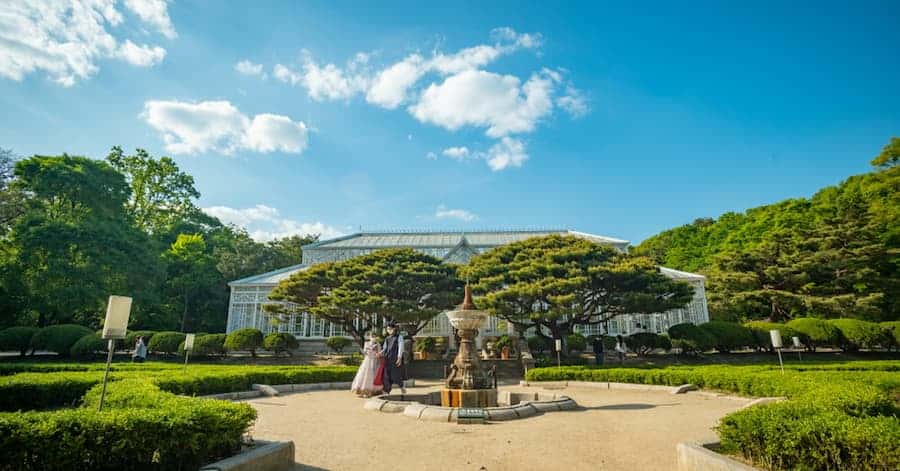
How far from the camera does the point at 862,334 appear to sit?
20.6m

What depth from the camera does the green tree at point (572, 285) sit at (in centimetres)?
1848

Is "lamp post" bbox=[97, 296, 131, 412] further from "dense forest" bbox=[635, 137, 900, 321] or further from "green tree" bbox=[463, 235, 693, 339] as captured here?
"dense forest" bbox=[635, 137, 900, 321]

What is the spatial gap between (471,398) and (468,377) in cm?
50

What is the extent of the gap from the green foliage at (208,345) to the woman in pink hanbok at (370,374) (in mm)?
13409

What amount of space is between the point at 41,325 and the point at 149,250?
634cm

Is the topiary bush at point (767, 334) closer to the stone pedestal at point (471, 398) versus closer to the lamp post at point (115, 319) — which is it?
the stone pedestal at point (471, 398)

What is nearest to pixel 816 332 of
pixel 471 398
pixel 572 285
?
pixel 572 285

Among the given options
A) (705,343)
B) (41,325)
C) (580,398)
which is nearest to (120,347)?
(41,325)

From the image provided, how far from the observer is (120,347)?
2344cm

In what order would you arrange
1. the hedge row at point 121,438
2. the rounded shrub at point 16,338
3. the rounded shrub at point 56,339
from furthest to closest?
the rounded shrub at point 56,339, the rounded shrub at point 16,338, the hedge row at point 121,438

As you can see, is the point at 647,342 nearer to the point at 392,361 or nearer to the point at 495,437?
the point at 392,361

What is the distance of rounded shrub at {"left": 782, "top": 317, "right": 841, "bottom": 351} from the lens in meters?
21.0

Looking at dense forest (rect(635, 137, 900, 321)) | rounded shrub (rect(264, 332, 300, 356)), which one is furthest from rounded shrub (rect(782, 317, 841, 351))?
rounded shrub (rect(264, 332, 300, 356))

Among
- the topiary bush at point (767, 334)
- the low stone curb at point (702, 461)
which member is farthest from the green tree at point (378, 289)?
the low stone curb at point (702, 461)
